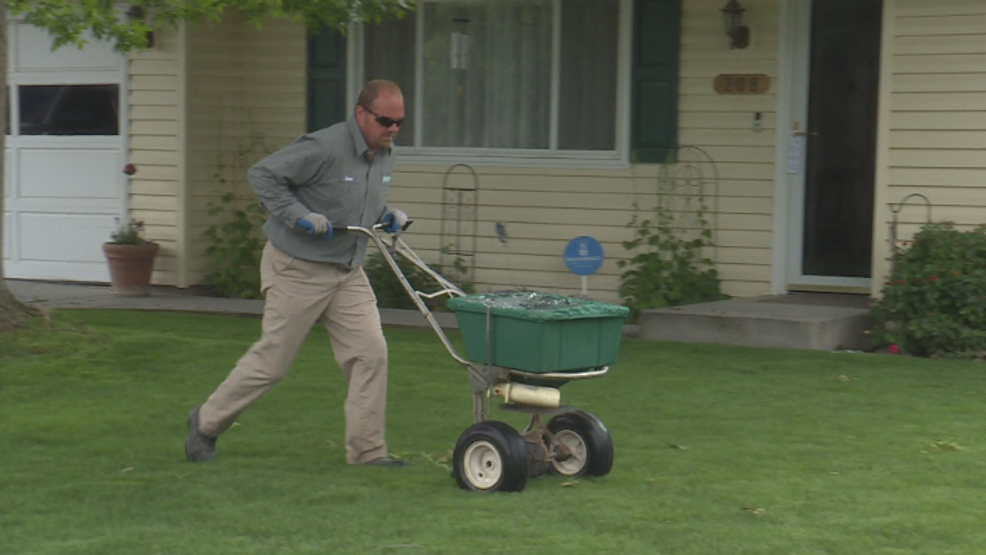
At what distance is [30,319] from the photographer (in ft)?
30.5

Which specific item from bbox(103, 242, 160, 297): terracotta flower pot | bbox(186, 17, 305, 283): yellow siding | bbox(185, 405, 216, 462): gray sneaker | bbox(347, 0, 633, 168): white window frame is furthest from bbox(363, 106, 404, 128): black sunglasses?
bbox(186, 17, 305, 283): yellow siding

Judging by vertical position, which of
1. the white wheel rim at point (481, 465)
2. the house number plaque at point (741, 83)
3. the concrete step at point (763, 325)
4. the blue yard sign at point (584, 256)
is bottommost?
the white wheel rim at point (481, 465)

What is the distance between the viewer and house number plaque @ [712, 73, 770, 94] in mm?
11555

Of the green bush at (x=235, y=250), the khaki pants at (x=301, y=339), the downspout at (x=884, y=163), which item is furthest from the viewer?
the green bush at (x=235, y=250)

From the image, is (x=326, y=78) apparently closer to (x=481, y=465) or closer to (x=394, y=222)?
(x=394, y=222)

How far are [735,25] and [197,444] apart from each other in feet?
21.2

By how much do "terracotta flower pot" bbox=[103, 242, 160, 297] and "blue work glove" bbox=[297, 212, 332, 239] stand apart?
7163 mm

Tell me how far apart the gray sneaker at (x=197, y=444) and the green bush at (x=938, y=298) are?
5135 millimetres

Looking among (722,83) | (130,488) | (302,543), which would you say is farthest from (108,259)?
(302,543)

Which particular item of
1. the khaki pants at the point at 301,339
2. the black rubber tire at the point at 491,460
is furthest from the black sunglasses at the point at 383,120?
the black rubber tire at the point at 491,460

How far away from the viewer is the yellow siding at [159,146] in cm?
1320

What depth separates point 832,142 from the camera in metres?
11.7

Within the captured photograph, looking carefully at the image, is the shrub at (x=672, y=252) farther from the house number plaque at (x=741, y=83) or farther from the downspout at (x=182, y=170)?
the downspout at (x=182, y=170)

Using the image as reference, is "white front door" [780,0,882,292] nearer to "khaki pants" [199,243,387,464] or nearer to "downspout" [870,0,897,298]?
"downspout" [870,0,897,298]
